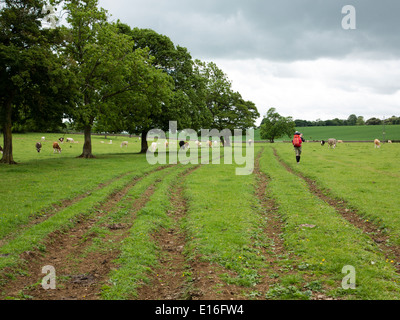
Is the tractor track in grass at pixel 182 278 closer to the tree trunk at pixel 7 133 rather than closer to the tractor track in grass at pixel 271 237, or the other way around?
the tractor track in grass at pixel 271 237

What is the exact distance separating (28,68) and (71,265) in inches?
839

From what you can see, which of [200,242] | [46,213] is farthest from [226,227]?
[46,213]

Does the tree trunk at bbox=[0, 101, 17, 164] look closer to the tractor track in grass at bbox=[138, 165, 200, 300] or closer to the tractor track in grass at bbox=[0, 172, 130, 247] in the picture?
the tractor track in grass at bbox=[0, 172, 130, 247]

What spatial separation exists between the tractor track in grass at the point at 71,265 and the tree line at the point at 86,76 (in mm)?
17346

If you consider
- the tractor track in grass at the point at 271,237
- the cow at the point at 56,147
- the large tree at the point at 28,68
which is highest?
the large tree at the point at 28,68

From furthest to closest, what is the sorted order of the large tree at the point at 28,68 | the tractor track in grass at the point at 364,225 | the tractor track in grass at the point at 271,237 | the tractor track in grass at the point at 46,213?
the large tree at the point at 28,68 → the tractor track in grass at the point at 46,213 → the tractor track in grass at the point at 364,225 → the tractor track in grass at the point at 271,237

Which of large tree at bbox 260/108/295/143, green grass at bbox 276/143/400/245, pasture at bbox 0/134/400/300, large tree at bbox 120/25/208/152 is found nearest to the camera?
pasture at bbox 0/134/400/300

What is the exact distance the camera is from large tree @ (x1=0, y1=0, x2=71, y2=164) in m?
24.6

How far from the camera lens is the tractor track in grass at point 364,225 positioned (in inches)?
373

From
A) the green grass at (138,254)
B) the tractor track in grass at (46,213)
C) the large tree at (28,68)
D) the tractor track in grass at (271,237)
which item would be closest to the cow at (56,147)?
the large tree at (28,68)

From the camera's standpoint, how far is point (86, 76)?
3438 cm

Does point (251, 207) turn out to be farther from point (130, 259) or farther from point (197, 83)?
point (197, 83)

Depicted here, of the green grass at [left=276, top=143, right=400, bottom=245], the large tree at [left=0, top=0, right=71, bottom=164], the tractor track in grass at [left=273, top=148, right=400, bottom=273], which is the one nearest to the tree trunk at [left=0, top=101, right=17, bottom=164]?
the large tree at [left=0, top=0, right=71, bottom=164]

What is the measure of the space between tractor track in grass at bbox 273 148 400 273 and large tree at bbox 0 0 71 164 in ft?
69.8
